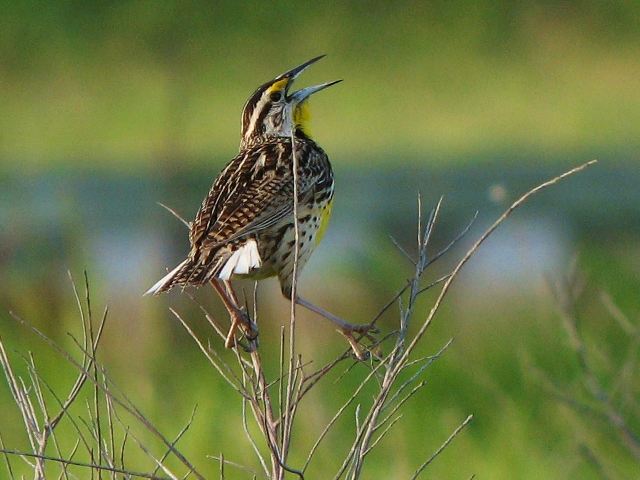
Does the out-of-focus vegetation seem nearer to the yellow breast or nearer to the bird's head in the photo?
the bird's head

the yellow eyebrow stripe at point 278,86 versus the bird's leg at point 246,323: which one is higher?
the yellow eyebrow stripe at point 278,86

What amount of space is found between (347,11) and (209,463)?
7.04 meters

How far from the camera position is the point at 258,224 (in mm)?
2418

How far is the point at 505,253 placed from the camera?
655 cm

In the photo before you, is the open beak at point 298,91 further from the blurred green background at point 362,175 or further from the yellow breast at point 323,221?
the blurred green background at point 362,175

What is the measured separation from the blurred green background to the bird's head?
2.44 feet

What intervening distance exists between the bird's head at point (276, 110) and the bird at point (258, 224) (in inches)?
4.1

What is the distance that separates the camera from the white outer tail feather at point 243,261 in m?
2.30

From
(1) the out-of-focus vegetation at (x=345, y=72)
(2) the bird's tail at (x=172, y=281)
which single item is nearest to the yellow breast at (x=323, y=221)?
(2) the bird's tail at (x=172, y=281)

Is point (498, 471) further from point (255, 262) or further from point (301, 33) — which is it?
point (301, 33)

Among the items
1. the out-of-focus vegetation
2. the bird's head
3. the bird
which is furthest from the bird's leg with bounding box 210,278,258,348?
the out-of-focus vegetation

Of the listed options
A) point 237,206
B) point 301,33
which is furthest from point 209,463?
point 301,33

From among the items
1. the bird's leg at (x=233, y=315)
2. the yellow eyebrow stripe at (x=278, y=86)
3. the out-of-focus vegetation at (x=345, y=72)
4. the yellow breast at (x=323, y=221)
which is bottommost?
the out-of-focus vegetation at (x=345, y=72)

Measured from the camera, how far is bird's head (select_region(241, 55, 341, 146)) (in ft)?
→ 9.25
